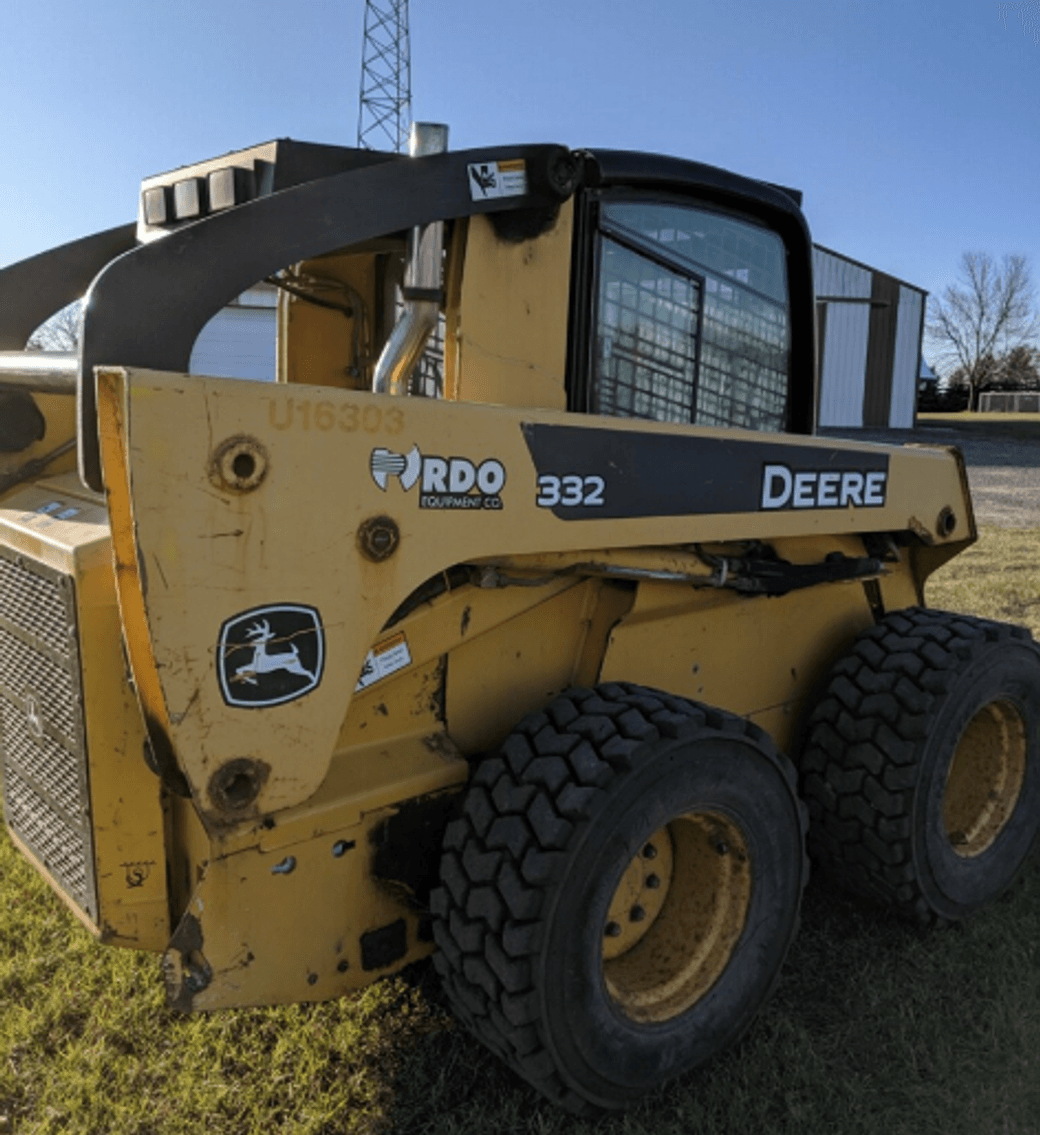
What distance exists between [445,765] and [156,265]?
1.19 metres

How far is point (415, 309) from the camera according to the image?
2.22 metres

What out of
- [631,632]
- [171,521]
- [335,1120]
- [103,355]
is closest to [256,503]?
[171,521]

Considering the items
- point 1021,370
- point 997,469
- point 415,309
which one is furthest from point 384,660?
point 1021,370

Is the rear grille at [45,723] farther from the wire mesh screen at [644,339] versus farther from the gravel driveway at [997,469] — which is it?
the gravel driveway at [997,469]

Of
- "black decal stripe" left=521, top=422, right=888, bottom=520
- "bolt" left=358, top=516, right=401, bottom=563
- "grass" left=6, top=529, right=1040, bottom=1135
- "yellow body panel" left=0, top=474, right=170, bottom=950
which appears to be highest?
"black decal stripe" left=521, top=422, right=888, bottom=520

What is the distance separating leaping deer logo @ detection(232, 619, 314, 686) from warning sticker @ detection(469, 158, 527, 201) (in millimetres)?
1084

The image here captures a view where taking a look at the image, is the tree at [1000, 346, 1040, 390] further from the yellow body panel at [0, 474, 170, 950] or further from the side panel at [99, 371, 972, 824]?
the yellow body panel at [0, 474, 170, 950]

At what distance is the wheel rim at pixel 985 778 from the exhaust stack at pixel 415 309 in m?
2.27

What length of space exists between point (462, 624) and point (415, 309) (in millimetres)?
684

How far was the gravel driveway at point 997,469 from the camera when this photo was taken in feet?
46.2

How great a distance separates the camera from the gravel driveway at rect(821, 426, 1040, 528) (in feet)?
46.2

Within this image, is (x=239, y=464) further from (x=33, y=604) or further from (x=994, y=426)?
(x=994, y=426)

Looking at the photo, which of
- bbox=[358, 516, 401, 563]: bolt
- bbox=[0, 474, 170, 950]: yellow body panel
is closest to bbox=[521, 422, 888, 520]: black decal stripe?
bbox=[358, 516, 401, 563]: bolt

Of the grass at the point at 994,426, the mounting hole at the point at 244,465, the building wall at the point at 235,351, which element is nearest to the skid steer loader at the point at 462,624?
the mounting hole at the point at 244,465
